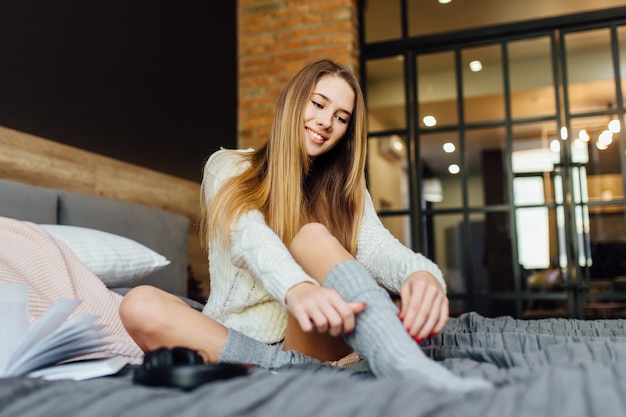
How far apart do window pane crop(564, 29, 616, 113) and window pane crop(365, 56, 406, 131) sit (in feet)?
3.31

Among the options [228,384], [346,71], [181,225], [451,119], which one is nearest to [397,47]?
[451,119]

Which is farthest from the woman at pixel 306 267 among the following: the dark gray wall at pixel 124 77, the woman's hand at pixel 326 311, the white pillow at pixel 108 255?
the dark gray wall at pixel 124 77

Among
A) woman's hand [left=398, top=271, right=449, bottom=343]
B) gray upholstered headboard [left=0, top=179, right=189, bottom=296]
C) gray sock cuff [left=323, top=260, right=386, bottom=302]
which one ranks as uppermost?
gray upholstered headboard [left=0, top=179, right=189, bottom=296]

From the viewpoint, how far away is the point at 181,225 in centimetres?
263

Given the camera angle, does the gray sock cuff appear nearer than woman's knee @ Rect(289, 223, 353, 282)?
Yes

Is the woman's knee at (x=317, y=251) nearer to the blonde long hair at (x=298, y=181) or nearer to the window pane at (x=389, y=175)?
the blonde long hair at (x=298, y=181)

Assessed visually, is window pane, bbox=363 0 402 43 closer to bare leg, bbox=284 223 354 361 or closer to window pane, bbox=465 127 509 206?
window pane, bbox=465 127 509 206

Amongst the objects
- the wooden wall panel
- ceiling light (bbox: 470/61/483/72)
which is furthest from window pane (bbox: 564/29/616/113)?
the wooden wall panel

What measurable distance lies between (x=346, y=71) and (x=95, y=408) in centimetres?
117

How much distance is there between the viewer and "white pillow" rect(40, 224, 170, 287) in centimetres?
167

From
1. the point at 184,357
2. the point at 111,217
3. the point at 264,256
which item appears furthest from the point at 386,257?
the point at 111,217

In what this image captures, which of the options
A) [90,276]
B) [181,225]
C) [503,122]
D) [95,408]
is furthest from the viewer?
[503,122]

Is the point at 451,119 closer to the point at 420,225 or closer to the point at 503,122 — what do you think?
the point at 503,122

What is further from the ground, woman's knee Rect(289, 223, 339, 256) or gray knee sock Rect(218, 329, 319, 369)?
woman's knee Rect(289, 223, 339, 256)
